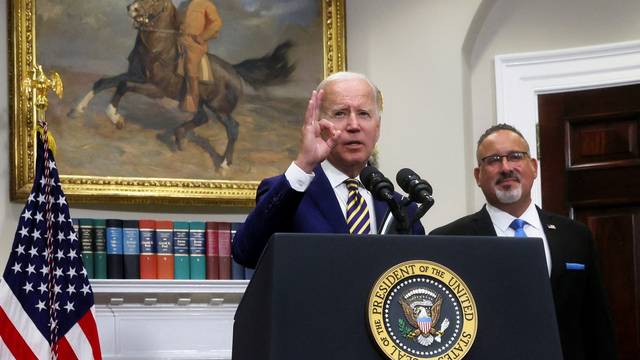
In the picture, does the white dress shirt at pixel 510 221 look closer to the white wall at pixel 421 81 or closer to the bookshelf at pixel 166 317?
the white wall at pixel 421 81

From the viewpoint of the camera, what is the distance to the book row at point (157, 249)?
498 cm

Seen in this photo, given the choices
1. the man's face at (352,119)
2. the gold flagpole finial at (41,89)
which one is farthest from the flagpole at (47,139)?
the man's face at (352,119)

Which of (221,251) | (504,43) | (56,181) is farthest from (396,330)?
(504,43)

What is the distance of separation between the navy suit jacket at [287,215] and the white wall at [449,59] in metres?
2.92

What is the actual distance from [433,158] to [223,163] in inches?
45.2

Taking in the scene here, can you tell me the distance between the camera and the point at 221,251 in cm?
524

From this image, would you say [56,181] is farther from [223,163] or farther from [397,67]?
[397,67]

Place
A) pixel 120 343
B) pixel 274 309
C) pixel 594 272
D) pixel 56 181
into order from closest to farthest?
pixel 274 309
pixel 594 272
pixel 56 181
pixel 120 343

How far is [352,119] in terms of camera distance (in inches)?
106

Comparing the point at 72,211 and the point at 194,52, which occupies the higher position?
the point at 194,52

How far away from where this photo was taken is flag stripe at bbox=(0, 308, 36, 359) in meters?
4.41

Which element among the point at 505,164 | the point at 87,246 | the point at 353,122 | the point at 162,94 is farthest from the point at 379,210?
the point at 162,94

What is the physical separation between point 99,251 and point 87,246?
2.5 inches

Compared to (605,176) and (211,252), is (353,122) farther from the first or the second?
(605,176)
